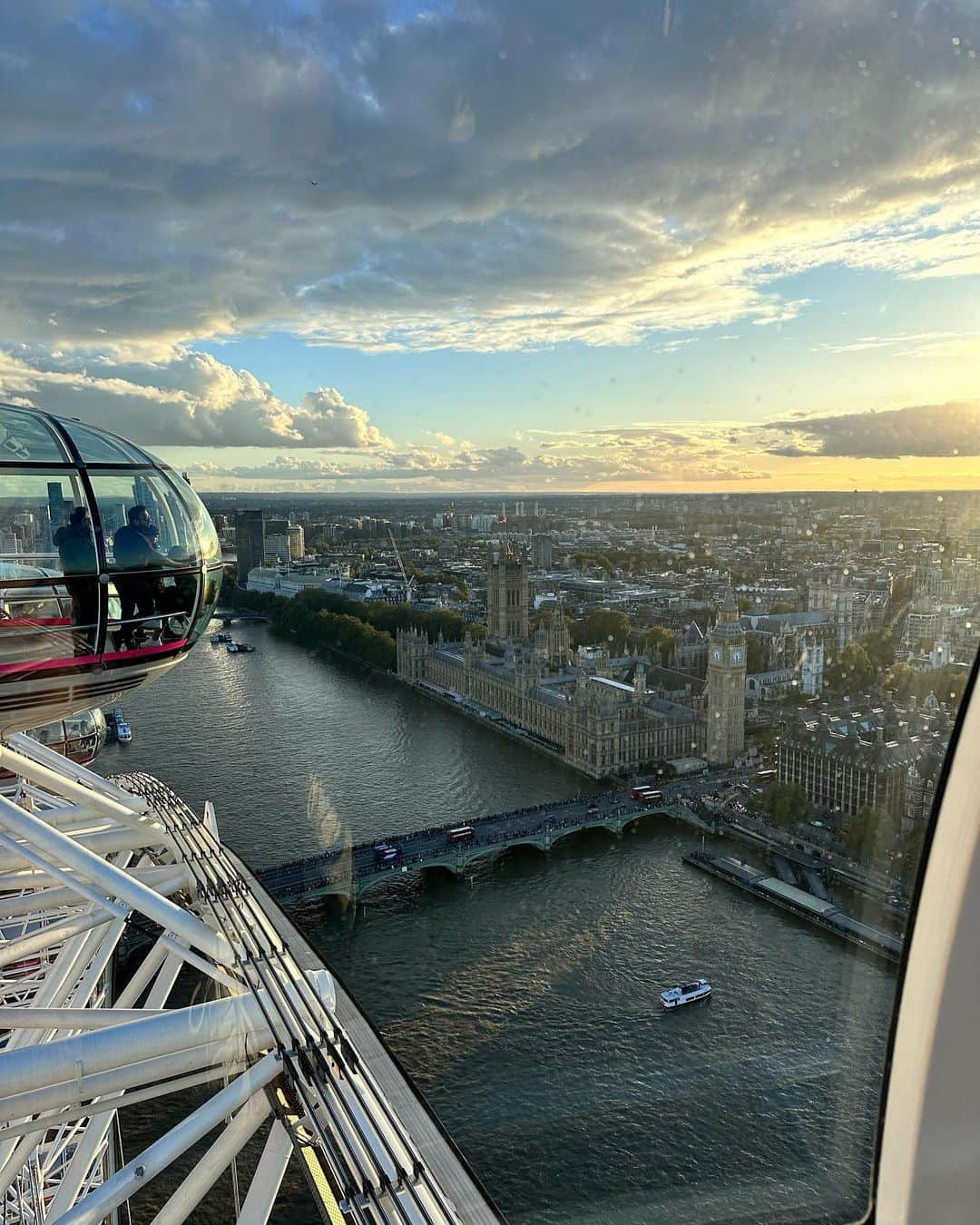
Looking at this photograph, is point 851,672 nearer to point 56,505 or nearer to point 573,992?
point 573,992

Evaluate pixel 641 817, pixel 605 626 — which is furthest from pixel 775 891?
pixel 605 626

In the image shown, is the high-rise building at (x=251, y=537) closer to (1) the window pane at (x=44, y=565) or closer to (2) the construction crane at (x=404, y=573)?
(1) the window pane at (x=44, y=565)

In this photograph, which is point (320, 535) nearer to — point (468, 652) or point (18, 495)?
point (468, 652)

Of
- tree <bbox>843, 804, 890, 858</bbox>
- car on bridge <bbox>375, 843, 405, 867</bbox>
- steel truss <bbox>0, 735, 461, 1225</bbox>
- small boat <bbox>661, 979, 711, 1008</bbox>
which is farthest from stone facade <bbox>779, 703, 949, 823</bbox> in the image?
car on bridge <bbox>375, 843, 405, 867</bbox>

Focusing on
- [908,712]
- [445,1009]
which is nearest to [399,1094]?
[908,712]

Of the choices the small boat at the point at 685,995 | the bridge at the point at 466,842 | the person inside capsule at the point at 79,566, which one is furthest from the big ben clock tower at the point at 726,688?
the person inside capsule at the point at 79,566

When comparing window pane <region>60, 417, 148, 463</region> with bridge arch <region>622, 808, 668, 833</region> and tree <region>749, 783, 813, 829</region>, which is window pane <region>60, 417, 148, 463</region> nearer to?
tree <region>749, 783, 813, 829</region>

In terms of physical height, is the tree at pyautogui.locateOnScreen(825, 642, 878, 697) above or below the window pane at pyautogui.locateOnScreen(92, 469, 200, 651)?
below
